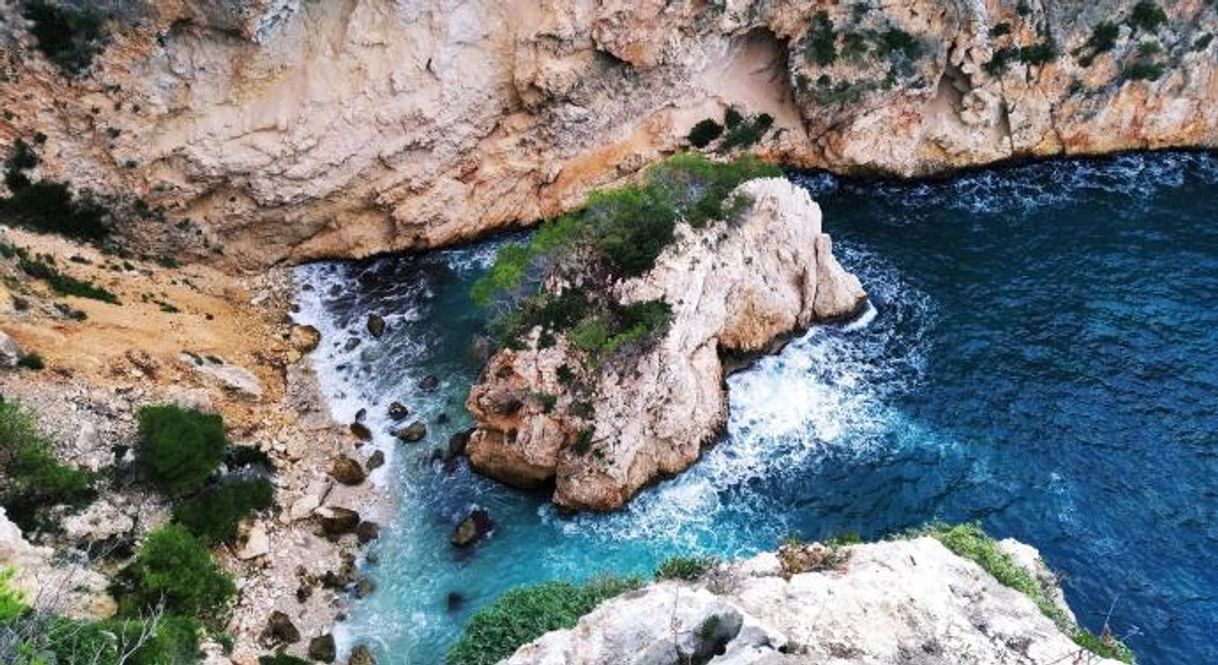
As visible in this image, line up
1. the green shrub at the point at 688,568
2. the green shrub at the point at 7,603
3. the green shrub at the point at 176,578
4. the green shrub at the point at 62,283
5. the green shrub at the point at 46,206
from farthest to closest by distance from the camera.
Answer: the green shrub at the point at 46,206
the green shrub at the point at 62,283
the green shrub at the point at 176,578
the green shrub at the point at 688,568
the green shrub at the point at 7,603

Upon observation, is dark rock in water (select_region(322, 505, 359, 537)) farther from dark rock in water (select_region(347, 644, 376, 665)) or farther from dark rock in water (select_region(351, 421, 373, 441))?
dark rock in water (select_region(347, 644, 376, 665))

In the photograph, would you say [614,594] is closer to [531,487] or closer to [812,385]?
[531,487]

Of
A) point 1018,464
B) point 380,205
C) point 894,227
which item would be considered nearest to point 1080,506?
point 1018,464

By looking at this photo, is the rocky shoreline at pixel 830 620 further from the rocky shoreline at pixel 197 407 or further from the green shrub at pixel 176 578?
the rocky shoreline at pixel 197 407

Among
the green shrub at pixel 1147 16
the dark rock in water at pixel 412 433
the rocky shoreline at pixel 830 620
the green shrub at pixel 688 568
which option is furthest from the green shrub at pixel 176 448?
the green shrub at pixel 1147 16

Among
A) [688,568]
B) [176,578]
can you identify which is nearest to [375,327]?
[176,578]
